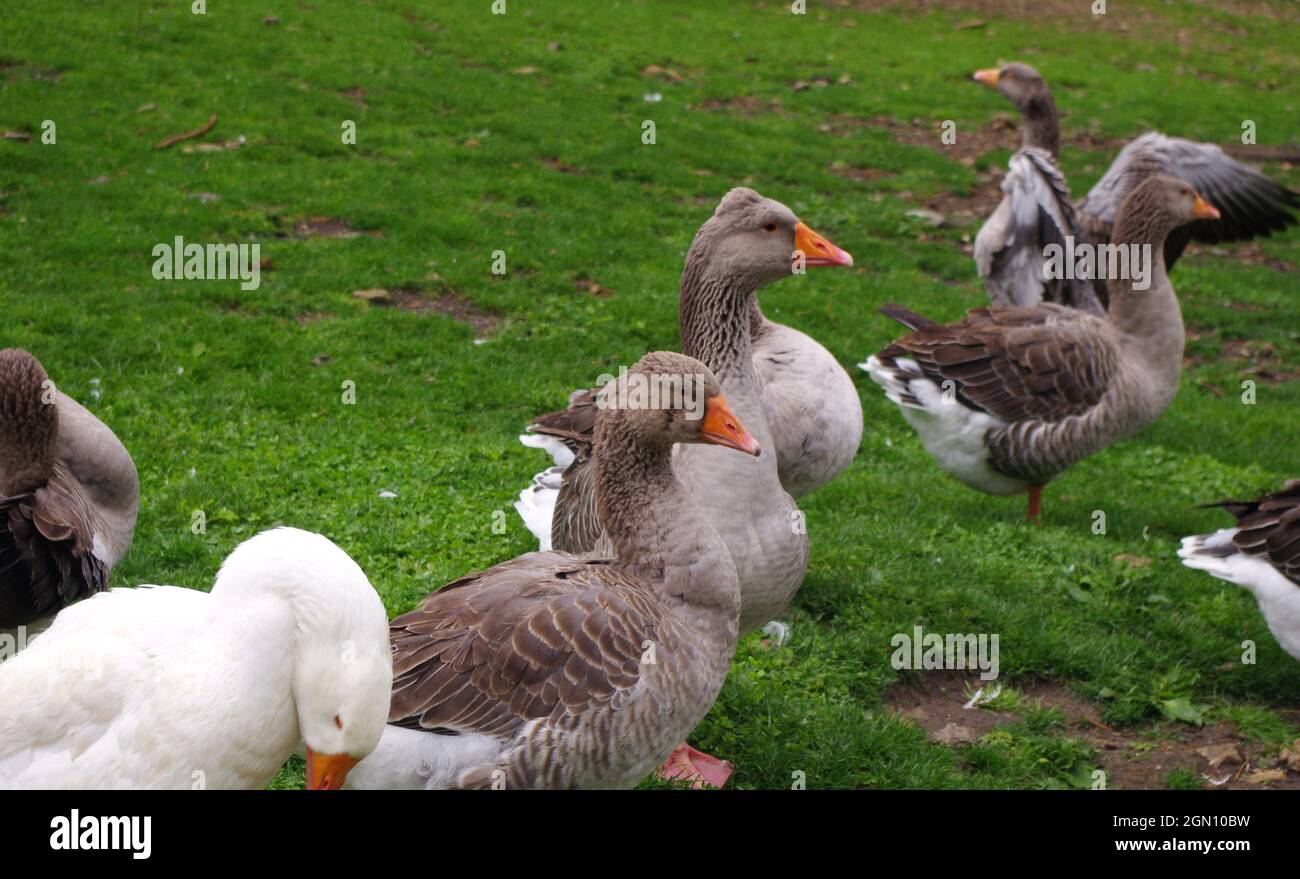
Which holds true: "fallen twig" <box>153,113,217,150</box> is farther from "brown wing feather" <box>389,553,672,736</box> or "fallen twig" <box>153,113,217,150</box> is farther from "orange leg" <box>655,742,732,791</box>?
"orange leg" <box>655,742,732,791</box>

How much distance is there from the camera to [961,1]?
2434cm

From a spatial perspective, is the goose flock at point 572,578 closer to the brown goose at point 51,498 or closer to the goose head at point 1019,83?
the brown goose at point 51,498

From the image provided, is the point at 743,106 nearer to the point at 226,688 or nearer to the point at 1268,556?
the point at 1268,556

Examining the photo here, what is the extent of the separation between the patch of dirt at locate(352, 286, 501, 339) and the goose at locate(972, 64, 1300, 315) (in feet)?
12.9

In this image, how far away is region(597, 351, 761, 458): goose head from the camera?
446cm

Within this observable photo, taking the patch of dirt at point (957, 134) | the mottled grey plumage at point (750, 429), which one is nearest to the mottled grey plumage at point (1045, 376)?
the mottled grey plumage at point (750, 429)

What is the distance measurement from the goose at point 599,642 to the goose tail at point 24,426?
204 centimetres

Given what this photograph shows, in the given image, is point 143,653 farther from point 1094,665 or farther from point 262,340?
point 262,340

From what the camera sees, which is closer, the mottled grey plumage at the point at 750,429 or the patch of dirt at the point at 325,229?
the mottled grey plumage at the point at 750,429

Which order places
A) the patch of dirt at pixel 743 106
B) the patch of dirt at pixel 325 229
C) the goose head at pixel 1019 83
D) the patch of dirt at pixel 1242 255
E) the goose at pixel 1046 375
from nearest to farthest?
the goose at pixel 1046 375 → the patch of dirt at pixel 325 229 → the goose head at pixel 1019 83 → the patch of dirt at pixel 1242 255 → the patch of dirt at pixel 743 106

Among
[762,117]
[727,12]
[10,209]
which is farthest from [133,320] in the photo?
[727,12]

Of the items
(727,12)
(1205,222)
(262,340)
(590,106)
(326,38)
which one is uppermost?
(727,12)

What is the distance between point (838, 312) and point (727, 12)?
11711 millimetres

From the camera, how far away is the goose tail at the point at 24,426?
17.4 feet
